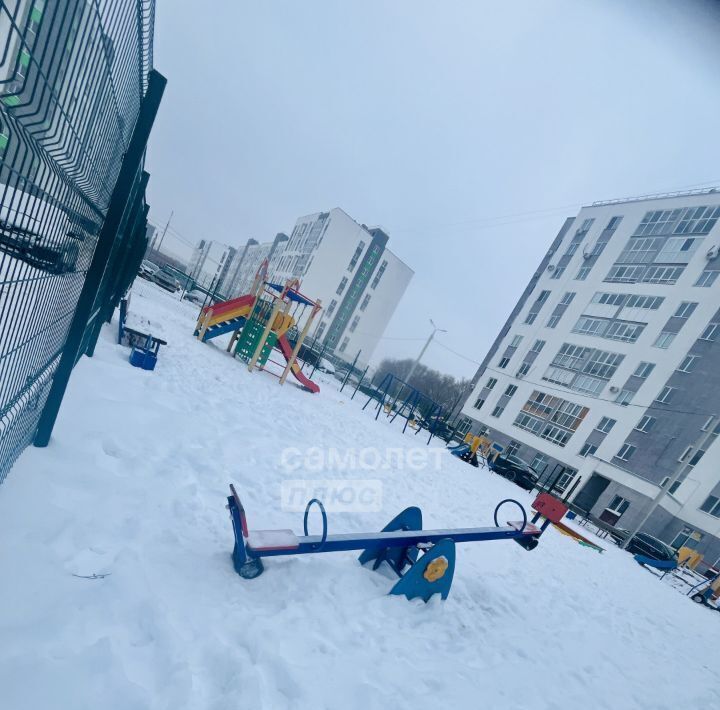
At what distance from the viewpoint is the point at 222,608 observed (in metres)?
2.27

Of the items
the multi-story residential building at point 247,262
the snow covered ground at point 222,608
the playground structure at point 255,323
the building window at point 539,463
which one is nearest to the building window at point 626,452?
the building window at point 539,463

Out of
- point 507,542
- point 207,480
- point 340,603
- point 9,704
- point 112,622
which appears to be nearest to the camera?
point 9,704

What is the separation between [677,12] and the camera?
1.87 meters

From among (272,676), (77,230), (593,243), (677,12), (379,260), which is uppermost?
(593,243)

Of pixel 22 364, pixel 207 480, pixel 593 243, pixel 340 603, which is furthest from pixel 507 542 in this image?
pixel 593 243

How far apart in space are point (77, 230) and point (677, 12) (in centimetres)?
392

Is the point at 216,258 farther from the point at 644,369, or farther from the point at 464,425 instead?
the point at 644,369

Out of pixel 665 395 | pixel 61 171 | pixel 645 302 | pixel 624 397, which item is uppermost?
pixel 645 302

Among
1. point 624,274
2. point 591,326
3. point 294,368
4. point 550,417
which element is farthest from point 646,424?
point 294,368

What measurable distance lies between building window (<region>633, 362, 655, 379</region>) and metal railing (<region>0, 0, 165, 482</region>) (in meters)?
28.7

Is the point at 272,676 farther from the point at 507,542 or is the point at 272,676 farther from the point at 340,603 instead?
the point at 507,542

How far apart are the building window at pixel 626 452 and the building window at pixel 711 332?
7.97 meters

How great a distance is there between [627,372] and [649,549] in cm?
1275

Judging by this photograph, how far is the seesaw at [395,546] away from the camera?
2.63 metres
